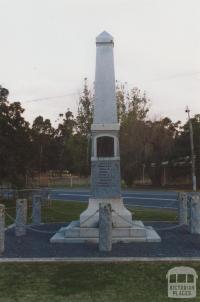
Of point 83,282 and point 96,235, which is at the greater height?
point 96,235

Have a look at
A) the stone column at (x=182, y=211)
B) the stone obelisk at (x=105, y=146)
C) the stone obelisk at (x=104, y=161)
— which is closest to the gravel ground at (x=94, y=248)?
the stone obelisk at (x=104, y=161)

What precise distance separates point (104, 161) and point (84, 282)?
6314mm

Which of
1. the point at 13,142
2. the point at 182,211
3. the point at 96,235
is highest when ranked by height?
the point at 13,142

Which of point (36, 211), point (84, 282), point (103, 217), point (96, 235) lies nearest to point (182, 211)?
point (96, 235)

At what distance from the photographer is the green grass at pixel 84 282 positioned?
8.05m

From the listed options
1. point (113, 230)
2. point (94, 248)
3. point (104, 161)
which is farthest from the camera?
point (104, 161)

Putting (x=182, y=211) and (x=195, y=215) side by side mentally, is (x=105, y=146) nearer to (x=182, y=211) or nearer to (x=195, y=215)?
(x=195, y=215)

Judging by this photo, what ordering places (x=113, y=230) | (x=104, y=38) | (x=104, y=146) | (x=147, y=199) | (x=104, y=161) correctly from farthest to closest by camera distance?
(x=147, y=199) < (x=104, y=38) < (x=104, y=146) < (x=104, y=161) < (x=113, y=230)

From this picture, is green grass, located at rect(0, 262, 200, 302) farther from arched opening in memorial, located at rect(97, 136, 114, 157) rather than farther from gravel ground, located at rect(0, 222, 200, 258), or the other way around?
arched opening in memorial, located at rect(97, 136, 114, 157)

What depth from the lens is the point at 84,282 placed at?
8992mm

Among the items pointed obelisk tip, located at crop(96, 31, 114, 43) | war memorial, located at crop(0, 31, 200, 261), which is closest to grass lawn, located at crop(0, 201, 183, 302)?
war memorial, located at crop(0, 31, 200, 261)

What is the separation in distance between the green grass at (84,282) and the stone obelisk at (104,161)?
3820 mm

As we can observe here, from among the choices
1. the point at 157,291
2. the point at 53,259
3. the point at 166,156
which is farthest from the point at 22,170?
the point at 166,156

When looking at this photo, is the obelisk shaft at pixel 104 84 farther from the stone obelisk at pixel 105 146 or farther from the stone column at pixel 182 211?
the stone column at pixel 182 211
